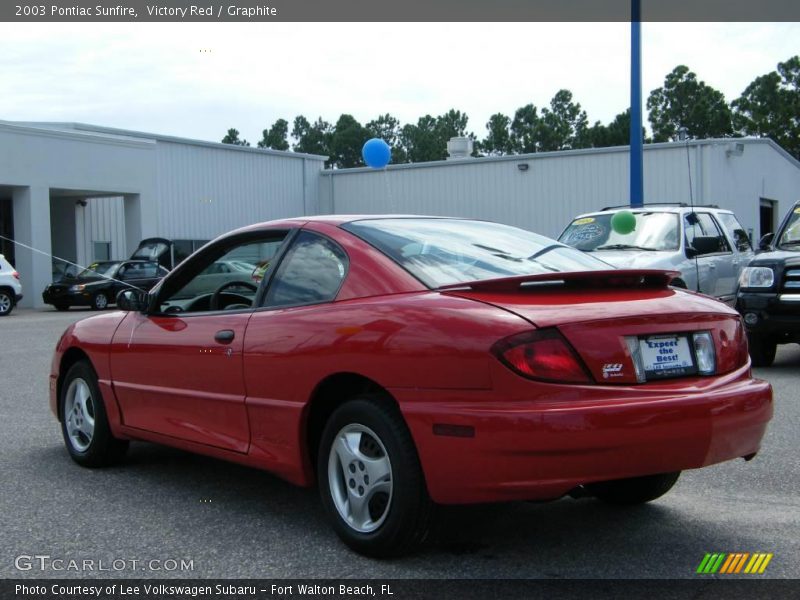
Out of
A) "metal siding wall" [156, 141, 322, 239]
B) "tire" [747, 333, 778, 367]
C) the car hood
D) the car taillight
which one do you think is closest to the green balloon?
the car hood

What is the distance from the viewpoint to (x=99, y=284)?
25969mm

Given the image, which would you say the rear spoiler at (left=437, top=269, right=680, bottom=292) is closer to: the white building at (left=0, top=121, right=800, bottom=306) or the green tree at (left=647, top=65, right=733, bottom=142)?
the white building at (left=0, top=121, right=800, bottom=306)

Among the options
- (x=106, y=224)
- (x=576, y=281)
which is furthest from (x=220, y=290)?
(x=106, y=224)

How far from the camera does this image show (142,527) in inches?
177

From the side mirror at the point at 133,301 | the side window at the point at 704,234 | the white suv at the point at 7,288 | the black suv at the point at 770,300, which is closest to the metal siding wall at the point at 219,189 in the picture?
the white suv at the point at 7,288

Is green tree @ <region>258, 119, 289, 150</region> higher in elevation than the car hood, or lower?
higher

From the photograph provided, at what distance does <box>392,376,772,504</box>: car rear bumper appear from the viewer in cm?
350

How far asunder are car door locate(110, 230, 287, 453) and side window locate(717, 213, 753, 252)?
916cm

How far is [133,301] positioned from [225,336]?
3.53 ft

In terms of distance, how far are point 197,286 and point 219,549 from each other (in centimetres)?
186

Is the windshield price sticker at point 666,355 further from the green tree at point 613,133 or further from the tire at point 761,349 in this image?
the green tree at point 613,133

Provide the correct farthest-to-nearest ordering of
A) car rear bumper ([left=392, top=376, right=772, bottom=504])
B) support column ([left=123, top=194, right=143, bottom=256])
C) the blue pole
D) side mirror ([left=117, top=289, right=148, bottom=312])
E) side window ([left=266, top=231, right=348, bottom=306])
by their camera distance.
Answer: support column ([left=123, top=194, right=143, bottom=256]) → the blue pole → side mirror ([left=117, top=289, right=148, bottom=312]) → side window ([left=266, top=231, right=348, bottom=306]) → car rear bumper ([left=392, top=376, right=772, bottom=504])

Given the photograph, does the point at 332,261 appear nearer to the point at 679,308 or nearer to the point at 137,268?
the point at 679,308

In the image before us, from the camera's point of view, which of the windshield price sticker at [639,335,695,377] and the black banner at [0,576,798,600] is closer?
the black banner at [0,576,798,600]
